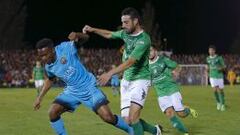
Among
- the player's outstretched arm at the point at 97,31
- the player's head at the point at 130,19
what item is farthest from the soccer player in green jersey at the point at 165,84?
the player's head at the point at 130,19

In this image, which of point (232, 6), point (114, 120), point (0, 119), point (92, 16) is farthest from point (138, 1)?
point (114, 120)

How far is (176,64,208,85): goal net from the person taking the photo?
49.2 m

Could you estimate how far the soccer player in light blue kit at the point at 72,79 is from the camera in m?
10.6

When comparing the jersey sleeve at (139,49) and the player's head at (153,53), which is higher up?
the jersey sleeve at (139,49)

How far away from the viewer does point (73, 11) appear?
75125 millimetres

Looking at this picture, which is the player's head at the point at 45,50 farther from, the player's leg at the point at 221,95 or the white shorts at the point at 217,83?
the white shorts at the point at 217,83

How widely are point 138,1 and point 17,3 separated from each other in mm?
19672

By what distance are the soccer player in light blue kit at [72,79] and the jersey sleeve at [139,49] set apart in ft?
3.83

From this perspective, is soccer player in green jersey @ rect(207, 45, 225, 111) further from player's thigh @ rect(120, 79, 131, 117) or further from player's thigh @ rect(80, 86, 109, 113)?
player's thigh @ rect(80, 86, 109, 113)

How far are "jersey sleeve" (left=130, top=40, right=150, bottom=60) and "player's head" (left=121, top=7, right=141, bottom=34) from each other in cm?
30

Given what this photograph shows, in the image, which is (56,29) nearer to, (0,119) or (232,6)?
(232,6)

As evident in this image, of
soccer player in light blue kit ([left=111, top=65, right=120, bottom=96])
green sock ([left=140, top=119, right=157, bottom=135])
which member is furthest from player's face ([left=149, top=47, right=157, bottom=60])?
soccer player in light blue kit ([left=111, top=65, right=120, bottom=96])

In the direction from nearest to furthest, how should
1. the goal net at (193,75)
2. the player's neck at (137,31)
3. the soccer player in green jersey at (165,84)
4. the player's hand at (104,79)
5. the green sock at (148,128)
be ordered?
the player's hand at (104,79)
the player's neck at (137,31)
the green sock at (148,128)
the soccer player in green jersey at (165,84)
the goal net at (193,75)

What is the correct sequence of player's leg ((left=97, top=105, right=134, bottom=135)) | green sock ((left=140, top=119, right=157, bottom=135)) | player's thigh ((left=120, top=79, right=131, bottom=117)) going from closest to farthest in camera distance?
1. player's leg ((left=97, top=105, right=134, bottom=135))
2. player's thigh ((left=120, top=79, right=131, bottom=117))
3. green sock ((left=140, top=119, right=157, bottom=135))
